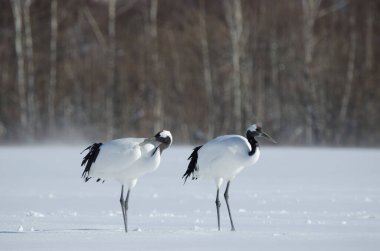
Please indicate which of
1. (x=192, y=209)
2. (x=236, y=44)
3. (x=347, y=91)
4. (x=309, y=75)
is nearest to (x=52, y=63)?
→ (x=236, y=44)

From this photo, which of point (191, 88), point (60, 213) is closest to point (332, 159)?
point (60, 213)

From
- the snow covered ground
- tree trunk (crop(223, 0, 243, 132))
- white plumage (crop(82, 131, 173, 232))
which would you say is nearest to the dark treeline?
tree trunk (crop(223, 0, 243, 132))

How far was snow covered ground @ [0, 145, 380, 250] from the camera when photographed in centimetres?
655

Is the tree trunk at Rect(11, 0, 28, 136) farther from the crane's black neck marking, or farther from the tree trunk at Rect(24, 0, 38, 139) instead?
the crane's black neck marking

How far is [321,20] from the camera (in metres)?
25.3

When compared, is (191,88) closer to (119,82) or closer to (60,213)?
→ (119,82)

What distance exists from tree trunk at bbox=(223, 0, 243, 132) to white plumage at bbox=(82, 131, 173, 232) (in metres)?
14.5

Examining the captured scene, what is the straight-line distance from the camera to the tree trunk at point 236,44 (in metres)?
22.5

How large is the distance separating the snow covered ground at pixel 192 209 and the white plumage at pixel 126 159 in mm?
495

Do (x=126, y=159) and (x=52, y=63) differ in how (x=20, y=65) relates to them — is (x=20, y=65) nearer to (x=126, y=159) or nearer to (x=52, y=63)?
(x=52, y=63)

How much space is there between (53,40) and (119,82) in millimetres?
2813

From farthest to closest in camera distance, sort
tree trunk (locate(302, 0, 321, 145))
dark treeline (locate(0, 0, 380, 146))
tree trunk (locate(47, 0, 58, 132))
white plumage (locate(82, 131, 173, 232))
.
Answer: tree trunk (locate(47, 0, 58, 132))
dark treeline (locate(0, 0, 380, 146))
tree trunk (locate(302, 0, 321, 145))
white plumage (locate(82, 131, 173, 232))

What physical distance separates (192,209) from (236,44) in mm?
13905

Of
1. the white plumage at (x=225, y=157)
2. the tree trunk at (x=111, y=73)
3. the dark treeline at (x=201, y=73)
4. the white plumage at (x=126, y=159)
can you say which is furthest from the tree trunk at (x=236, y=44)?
the white plumage at (x=126, y=159)
